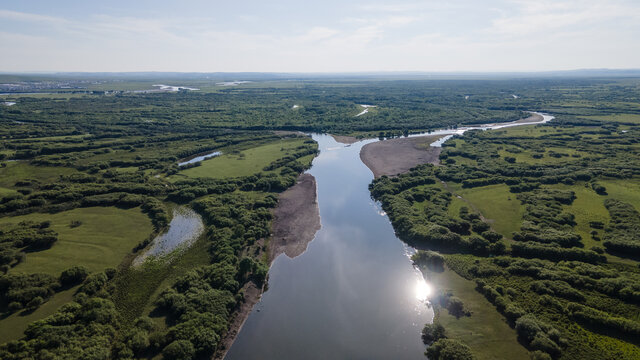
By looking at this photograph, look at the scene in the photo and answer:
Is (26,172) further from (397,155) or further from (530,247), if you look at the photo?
(530,247)

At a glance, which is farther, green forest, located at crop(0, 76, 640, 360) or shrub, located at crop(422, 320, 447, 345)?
shrub, located at crop(422, 320, 447, 345)

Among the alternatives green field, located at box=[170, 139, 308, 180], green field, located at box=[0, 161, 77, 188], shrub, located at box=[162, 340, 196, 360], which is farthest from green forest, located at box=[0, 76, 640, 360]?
green field, located at box=[170, 139, 308, 180]

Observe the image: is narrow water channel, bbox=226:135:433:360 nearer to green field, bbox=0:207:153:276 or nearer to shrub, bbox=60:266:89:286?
shrub, bbox=60:266:89:286

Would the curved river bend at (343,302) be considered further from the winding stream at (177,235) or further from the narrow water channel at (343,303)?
the winding stream at (177,235)

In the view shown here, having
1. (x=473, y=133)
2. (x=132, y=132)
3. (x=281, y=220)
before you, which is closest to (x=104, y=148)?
(x=132, y=132)

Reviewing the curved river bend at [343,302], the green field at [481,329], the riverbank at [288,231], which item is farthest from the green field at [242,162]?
the green field at [481,329]
